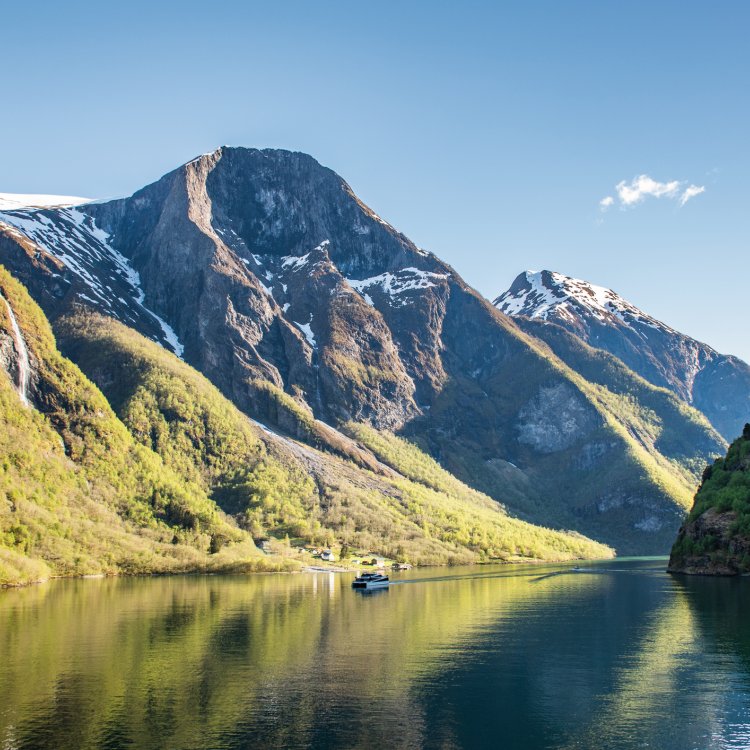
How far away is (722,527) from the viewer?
580 ft

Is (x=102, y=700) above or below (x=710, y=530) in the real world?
below

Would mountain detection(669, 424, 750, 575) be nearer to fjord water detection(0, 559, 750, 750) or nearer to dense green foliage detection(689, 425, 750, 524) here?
dense green foliage detection(689, 425, 750, 524)

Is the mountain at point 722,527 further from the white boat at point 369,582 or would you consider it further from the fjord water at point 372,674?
the white boat at point 369,582

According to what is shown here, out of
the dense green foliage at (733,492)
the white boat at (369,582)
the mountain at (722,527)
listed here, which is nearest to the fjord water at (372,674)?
the white boat at (369,582)

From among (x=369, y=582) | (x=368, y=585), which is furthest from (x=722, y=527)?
(x=368, y=585)

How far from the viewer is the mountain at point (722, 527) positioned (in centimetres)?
17075

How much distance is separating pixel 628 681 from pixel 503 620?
4079 centimetres

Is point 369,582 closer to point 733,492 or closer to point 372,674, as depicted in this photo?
point 733,492

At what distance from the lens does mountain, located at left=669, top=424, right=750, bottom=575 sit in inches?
6722

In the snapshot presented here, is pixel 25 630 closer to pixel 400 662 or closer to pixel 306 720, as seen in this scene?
pixel 400 662

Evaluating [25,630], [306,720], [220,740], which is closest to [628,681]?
[306,720]

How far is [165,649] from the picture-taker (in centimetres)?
8188

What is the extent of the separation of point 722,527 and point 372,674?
132 m

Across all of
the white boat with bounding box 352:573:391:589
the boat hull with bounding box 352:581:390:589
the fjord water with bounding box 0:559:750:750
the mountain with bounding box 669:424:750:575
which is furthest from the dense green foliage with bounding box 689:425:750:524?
the boat hull with bounding box 352:581:390:589
